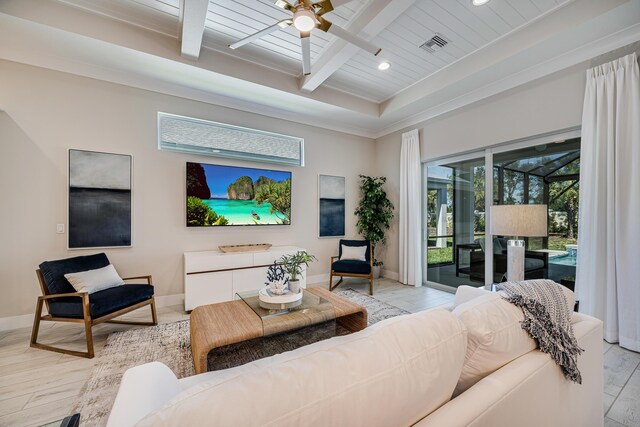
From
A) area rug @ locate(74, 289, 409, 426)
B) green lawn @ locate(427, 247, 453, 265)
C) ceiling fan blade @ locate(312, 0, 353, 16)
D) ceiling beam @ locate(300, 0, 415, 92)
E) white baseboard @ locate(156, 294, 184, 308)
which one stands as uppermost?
ceiling beam @ locate(300, 0, 415, 92)

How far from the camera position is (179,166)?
3.68m

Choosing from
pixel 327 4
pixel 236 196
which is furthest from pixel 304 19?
pixel 236 196

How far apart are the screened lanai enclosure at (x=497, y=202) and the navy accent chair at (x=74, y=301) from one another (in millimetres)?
4341

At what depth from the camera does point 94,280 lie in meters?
2.66

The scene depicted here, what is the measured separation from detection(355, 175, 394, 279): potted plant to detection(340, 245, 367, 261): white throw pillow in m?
0.47

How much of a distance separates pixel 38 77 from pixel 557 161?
604 centimetres

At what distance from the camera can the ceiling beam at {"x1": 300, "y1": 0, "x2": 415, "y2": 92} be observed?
7.74 ft

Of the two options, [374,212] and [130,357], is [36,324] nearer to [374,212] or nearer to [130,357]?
[130,357]

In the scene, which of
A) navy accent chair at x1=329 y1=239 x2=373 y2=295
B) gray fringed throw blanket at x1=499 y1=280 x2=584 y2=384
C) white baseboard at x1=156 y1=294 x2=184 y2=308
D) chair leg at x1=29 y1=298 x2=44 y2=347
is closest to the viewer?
gray fringed throw blanket at x1=499 y1=280 x2=584 y2=384

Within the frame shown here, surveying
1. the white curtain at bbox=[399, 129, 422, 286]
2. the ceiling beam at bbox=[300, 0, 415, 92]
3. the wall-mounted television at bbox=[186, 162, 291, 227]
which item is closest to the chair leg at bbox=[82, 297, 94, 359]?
the wall-mounted television at bbox=[186, 162, 291, 227]

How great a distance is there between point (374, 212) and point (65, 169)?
446cm

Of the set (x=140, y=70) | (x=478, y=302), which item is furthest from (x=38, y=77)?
(x=478, y=302)

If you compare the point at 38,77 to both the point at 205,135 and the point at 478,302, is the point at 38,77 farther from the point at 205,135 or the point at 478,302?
the point at 478,302

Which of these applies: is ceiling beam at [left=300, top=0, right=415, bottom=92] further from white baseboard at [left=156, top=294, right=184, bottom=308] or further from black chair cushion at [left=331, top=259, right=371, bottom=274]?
white baseboard at [left=156, top=294, right=184, bottom=308]
